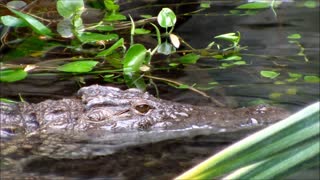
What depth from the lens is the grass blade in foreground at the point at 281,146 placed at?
1.76 feet

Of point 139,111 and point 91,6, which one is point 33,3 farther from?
point 139,111

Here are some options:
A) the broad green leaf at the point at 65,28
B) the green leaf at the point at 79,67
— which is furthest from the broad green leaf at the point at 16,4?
the green leaf at the point at 79,67

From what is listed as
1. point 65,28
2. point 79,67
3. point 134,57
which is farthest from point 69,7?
point 134,57

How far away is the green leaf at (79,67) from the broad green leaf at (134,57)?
18 centimetres

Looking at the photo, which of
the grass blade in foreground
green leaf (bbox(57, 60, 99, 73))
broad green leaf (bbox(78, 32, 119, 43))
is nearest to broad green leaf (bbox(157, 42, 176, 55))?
broad green leaf (bbox(78, 32, 119, 43))

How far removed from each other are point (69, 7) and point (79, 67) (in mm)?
466

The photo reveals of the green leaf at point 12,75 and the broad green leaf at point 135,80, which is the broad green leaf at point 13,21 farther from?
the broad green leaf at point 135,80

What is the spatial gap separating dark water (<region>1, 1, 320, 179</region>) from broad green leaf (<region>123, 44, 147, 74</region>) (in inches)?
7.8

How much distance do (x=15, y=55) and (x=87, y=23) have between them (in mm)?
574

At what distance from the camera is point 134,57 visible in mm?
3127

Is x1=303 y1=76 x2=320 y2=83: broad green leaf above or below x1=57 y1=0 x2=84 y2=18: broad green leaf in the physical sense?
below

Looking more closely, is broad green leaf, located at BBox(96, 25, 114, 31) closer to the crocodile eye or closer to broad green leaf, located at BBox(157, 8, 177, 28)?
broad green leaf, located at BBox(157, 8, 177, 28)

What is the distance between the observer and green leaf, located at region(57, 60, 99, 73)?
10.1 feet

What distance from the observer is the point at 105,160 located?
7.99 feet
